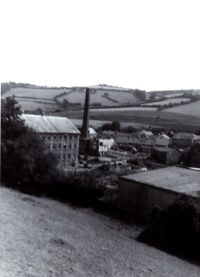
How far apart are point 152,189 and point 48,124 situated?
28642 millimetres

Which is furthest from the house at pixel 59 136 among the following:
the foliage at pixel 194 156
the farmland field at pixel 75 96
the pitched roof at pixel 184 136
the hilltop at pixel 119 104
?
the farmland field at pixel 75 96

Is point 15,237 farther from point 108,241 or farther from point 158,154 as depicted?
point 158,154

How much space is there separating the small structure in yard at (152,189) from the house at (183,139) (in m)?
44.4

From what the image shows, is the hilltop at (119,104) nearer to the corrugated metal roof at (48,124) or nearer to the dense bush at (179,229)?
the corrugated metal roof at (48,124)

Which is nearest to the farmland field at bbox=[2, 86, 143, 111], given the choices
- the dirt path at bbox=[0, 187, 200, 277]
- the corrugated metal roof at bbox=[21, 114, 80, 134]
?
the corrugated metal roof at bbox=[21, 114, 80, 134]

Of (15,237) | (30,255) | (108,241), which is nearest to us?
(30,255)

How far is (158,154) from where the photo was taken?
56.1 m

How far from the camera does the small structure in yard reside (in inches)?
902

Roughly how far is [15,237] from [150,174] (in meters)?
14.7

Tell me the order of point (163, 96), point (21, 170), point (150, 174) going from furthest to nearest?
point (163, 96), point (21, 170), point (150, 174)

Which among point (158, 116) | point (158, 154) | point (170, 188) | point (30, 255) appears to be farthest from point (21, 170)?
point (158, 116)

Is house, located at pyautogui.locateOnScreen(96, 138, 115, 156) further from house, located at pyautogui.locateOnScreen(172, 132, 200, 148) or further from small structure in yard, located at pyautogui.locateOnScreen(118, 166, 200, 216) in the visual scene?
small structure in yard, located at pyautogui.locateOnScreen(118, 166, 200, 216)

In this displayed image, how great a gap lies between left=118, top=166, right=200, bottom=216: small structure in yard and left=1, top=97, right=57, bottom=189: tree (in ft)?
21.3

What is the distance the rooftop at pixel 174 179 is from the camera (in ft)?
75.9
